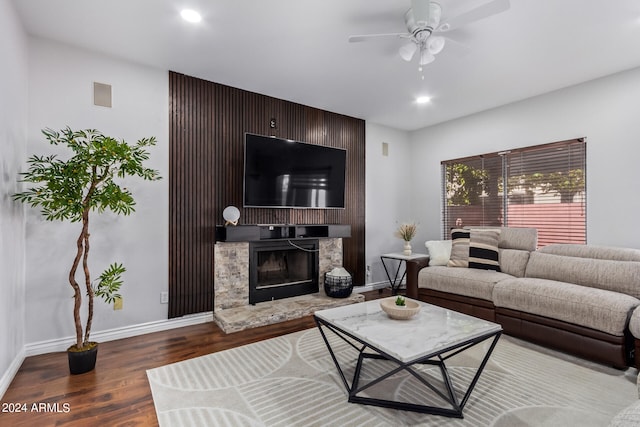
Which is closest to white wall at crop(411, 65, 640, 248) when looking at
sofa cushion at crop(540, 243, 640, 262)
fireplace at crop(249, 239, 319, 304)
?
sofa cushion at crop(540, 243, 640, 262)

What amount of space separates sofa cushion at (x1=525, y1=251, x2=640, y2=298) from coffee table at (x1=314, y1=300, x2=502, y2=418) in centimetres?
159

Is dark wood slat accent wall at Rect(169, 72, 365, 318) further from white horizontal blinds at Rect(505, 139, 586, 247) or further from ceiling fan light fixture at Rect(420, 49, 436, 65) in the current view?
white horizontal blinds at Rect(505, 139, 586, 247)

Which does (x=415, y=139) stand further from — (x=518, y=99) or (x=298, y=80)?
(x=298, y=80)

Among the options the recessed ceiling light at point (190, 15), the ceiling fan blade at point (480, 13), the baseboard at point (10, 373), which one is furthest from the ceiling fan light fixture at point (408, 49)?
the baseboard at point (10, 373)

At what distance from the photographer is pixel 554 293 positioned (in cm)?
268

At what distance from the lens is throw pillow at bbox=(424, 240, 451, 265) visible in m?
3.92

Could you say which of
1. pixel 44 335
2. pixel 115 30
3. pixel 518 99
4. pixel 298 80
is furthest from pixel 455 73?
pixel 44 335

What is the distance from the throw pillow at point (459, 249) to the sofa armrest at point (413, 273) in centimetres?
31

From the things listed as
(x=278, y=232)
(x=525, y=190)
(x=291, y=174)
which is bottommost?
(x=278, y=232)

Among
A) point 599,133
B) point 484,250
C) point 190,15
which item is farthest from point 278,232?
point 599,133

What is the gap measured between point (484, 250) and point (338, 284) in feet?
5.79

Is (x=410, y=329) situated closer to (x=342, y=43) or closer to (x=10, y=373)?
(x=342, y=43)

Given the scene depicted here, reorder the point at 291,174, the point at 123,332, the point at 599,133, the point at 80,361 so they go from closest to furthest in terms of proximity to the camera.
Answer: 1. the point at 80,361
2. the point at 123,332
3. the point at 599,133
4. the point at 291,174

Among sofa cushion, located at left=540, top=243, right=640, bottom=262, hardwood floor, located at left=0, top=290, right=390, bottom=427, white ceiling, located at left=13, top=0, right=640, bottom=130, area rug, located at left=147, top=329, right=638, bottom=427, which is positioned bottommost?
hardwood floor, located at left=0, top=290, right=390, bottom=427
